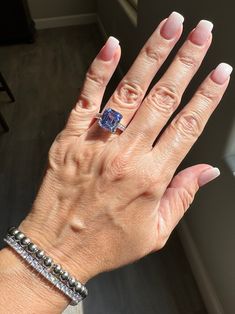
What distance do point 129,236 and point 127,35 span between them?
1.92 meters

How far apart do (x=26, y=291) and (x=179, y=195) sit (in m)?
0.36

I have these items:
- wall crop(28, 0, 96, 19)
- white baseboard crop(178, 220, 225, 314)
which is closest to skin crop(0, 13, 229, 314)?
white baseboard crop(178, 220, 225, 314)

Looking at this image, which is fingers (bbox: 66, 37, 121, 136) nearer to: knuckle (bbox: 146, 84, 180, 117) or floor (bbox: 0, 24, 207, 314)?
knuckle (bbox: 146, 84, 180, 117)

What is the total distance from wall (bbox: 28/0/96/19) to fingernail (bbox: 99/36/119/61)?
3674mm

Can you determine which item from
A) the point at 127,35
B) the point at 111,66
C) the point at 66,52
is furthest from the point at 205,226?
the point at 66,52

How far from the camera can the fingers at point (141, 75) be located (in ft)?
2.18

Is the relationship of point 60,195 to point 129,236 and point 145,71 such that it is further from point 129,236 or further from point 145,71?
point 145,71

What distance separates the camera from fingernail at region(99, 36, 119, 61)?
64 centimetres

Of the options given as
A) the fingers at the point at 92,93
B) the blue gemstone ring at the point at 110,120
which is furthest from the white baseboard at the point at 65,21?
the blue gemstone ring at the point at 110,120

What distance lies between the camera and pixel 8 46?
11.8ft

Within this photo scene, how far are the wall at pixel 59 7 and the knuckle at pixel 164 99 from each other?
3733 millimetres

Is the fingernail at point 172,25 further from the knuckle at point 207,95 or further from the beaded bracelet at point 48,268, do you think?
the beaded bracelet at point 48,268

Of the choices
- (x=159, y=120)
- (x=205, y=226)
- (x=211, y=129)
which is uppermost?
(x=159, y=120)

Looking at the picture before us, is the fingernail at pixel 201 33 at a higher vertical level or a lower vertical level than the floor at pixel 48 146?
higher
